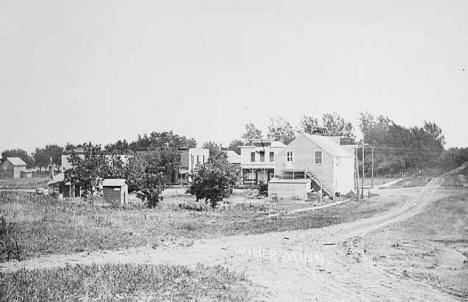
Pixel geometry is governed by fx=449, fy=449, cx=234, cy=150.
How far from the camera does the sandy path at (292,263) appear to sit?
42.7ft

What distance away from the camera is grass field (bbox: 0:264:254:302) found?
39.7 ft

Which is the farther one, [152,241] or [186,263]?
[152,241]

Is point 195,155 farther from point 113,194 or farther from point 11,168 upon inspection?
point 11,168

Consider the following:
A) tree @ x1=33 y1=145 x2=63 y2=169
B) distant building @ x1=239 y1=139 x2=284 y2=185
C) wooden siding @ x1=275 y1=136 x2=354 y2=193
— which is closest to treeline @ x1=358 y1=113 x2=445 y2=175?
distant building @ x1=239 y1=139 x2=284 y2=185

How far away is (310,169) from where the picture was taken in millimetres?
50656

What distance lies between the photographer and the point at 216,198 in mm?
35875

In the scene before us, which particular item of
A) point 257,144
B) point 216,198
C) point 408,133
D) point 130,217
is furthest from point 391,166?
point 130,217

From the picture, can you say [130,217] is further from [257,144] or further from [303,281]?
[257,144]

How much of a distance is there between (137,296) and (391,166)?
3366 inches

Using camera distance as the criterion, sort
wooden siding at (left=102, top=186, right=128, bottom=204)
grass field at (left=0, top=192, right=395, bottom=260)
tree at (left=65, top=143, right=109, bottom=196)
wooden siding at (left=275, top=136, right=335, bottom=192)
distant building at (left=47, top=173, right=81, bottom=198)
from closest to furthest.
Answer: grass field at (left=0, top=192, right=395, bottom=260) → wooden siding at (left=102, top=186, right=128, bottom=204) → tree at (left=65, top=143, right=109, bottom=196) → distant building at (left=47, top=173, right=81, bottom=198) → wooden siding at (left=275, top=136, right=335, bottom=192)

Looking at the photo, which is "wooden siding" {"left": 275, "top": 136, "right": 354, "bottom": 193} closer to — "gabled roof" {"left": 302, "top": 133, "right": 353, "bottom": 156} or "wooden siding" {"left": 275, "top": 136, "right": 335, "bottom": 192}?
"wooden siding" {"left": 275, "top": 136, "right": 335, "bottom": 192}

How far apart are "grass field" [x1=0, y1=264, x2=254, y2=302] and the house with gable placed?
107 feet

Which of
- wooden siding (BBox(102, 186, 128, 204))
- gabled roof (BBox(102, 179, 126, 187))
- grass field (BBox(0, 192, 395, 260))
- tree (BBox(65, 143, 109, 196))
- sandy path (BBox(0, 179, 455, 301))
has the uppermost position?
tree (BBox(65, 143, 109, 196))

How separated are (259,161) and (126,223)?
4210 centimetres
